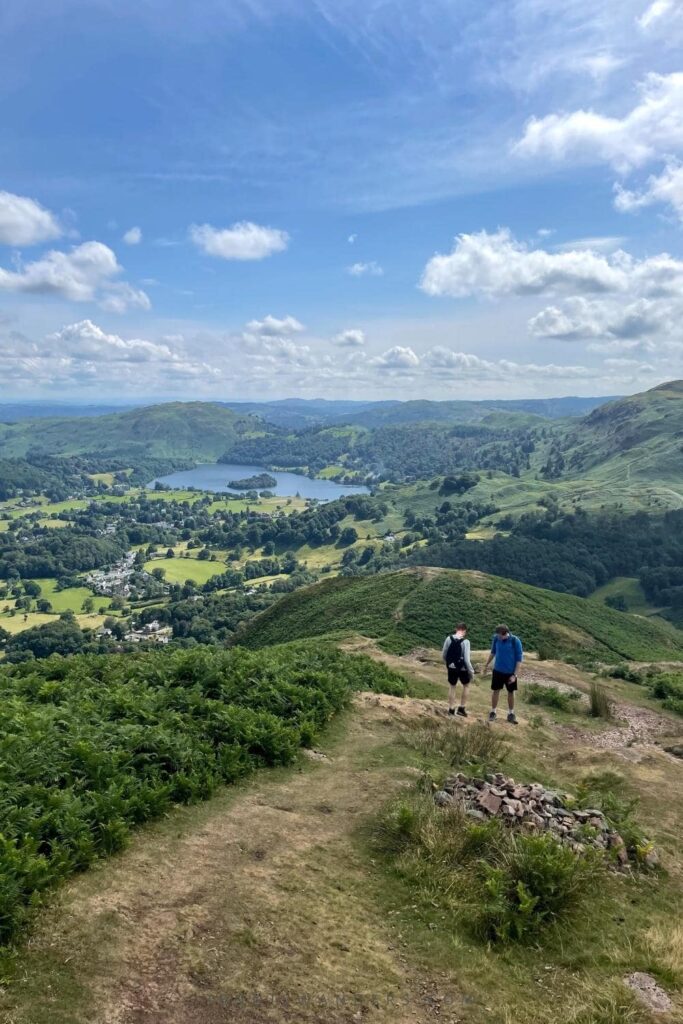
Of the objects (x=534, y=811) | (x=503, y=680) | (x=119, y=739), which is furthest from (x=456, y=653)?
(x=119, y=739)

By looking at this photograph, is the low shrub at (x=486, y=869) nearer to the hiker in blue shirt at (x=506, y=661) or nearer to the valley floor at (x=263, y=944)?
the valley floor at (x=263, y=944)

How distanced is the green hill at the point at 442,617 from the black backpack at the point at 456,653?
27431mm

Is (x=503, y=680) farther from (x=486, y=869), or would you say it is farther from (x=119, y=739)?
(x=119, y=739)

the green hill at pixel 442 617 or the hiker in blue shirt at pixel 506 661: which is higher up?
the hiker in blue shirt at pixel 506 661

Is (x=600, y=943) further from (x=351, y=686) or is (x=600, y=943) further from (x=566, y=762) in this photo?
(x=351, y=686)

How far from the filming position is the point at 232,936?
785 cm

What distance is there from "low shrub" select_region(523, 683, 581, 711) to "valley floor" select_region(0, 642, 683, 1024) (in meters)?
13.5

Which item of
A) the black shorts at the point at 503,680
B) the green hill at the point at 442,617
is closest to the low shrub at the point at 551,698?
the black shorts at the point at 503,680

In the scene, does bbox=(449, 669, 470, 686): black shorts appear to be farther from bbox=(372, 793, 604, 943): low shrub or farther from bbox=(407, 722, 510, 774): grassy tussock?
bbox=(372, 793, 604, 943): low shrub

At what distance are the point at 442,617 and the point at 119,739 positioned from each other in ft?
164

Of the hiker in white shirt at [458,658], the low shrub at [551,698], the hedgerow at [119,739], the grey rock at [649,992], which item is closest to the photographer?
the grey rock at [649,992]

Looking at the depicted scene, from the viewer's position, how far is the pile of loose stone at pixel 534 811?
10.8 m

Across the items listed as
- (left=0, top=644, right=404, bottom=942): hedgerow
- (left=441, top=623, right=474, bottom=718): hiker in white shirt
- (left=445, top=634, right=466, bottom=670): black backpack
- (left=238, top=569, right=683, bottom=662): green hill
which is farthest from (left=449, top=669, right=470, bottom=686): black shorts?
(left=238, top=569, right=683, bottom=662): green hill

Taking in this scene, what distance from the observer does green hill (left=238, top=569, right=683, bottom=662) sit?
5641cm
